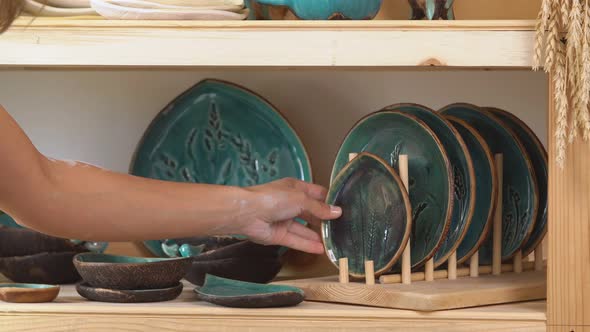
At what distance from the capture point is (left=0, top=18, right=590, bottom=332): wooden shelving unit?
1260 mm

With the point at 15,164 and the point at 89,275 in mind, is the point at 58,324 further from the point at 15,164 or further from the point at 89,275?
the point at 15,164

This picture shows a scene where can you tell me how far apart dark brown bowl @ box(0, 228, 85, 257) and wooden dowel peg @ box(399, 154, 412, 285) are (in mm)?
572

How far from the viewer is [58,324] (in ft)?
4.37

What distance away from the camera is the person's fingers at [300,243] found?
55.1 inches

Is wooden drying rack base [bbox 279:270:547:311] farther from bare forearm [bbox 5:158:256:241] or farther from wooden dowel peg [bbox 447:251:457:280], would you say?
bare forearm [bbox 5:158:256:241]

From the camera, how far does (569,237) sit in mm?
1260

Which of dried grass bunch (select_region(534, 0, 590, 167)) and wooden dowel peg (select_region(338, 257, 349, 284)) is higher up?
dried grass bunch (select_region(534, 0, 590, 167))

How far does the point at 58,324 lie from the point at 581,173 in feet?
2.49

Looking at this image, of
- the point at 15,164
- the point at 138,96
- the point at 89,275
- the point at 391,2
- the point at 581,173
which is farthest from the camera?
the point at 138,96

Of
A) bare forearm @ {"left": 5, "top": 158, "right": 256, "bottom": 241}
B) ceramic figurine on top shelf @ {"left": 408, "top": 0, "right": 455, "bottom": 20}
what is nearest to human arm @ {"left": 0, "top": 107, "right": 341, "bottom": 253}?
bare forearm @ {"left": 5, "top": 158, "right": 256, "bottom": 241}

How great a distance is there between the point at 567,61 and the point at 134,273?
2.20 feet

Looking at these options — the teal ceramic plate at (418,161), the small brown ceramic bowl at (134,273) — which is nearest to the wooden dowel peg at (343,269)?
the teal ceramic plate at (418,161)

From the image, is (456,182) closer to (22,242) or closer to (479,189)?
(479,189)

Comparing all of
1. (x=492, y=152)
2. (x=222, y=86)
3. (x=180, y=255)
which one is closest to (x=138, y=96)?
(x=222, y=86)
